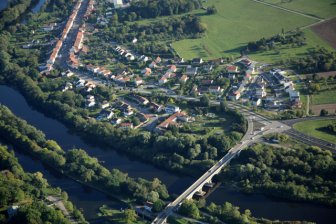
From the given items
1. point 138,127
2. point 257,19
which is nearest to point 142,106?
point 138,127

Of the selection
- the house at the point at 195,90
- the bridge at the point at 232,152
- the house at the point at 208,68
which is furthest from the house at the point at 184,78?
the bridge at the point at 232,152

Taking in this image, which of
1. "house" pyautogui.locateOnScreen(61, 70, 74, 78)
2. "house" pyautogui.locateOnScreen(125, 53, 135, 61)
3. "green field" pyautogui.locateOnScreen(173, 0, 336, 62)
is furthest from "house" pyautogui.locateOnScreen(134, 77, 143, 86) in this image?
"house" pyautogui.locateOnScreen(61, 70, 74, 78)

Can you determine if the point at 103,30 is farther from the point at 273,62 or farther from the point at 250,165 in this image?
the point at 250,165

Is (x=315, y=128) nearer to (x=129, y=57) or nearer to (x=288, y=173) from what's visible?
(x=288, y=173)

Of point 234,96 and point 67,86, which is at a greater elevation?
point 234,96

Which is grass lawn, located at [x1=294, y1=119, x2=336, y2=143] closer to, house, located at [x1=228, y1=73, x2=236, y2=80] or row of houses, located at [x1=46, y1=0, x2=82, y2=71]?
house, located at [x1=228, y1=73, x2=236, y2=80]

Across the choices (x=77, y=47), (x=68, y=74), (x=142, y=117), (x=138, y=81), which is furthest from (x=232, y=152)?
(x=77, y=47)
